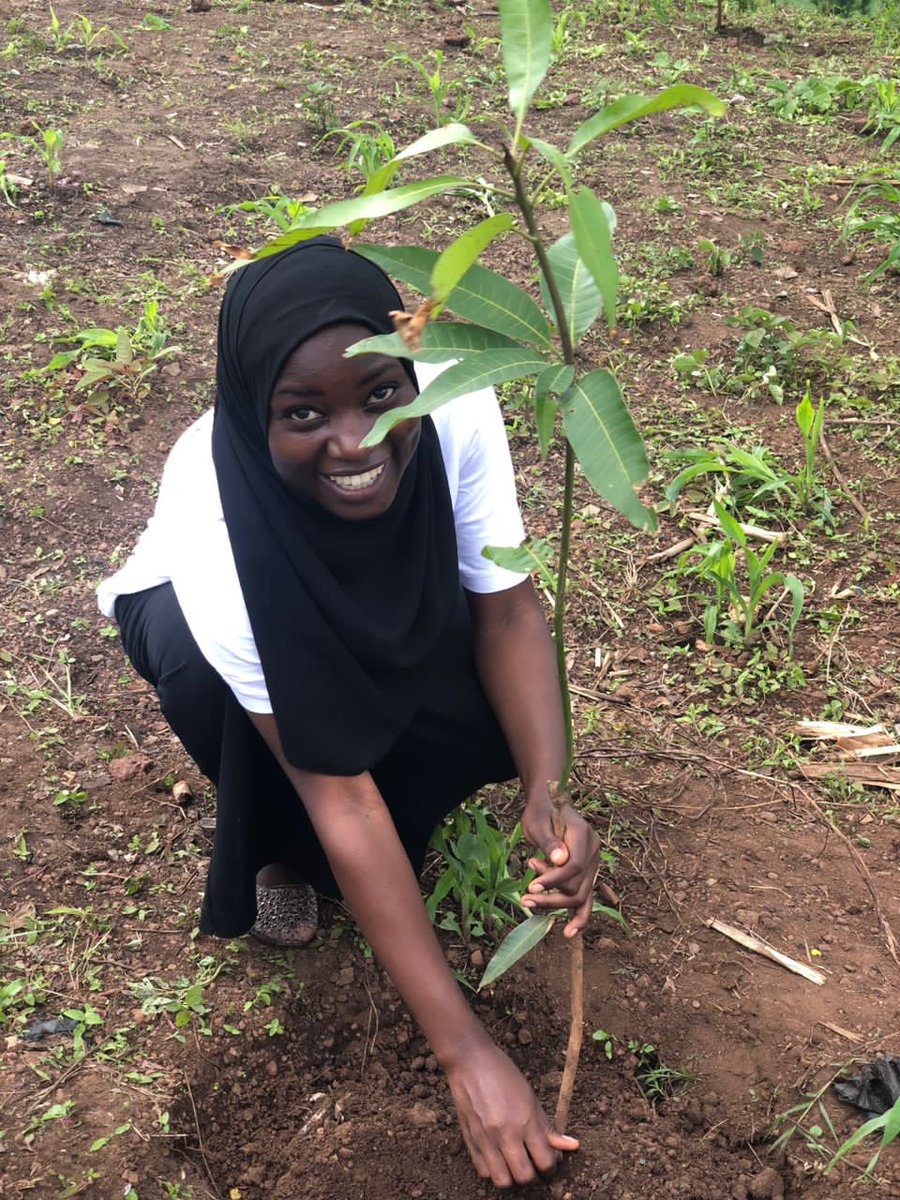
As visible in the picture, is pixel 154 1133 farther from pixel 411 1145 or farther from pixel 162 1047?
pixel 411 1145

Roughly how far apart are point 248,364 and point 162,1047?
1.09 meters

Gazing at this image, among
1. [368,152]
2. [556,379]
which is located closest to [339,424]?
[556,379]

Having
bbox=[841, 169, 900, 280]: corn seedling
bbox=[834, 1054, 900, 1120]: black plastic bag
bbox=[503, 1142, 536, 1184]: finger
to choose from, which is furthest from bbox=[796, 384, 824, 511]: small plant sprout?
bbox=[503, 1142, 536, 1184]: finger

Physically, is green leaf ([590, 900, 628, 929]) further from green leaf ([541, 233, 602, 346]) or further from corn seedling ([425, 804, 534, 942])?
green leaf ([541, 233, 602, 346])

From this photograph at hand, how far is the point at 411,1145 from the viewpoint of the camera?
1.77m

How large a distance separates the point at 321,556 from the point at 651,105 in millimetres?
921

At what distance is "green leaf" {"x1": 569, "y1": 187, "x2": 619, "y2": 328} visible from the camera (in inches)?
37.9

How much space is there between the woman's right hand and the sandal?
1.84 feet

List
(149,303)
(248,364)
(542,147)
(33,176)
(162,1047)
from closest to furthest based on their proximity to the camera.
Result: (542,147) → (248,364) → (162,1047) → (149,303) → (33,176)

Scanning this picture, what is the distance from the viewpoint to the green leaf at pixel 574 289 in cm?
126

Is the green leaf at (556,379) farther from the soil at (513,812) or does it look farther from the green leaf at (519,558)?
the soil at (513,812)

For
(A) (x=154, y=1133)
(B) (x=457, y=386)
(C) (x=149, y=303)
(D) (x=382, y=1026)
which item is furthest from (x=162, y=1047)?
(C) (x=149, y=303)

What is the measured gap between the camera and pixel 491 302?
3.99 ft

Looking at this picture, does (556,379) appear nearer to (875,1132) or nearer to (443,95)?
(875,1132)
